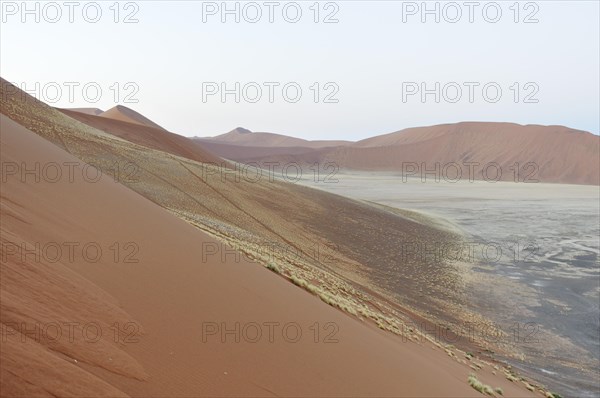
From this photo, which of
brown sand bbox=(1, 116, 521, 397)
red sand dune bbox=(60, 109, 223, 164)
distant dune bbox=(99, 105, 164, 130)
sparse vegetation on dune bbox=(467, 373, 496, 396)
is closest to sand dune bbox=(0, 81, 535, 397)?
brown sand bbox=(1, 116, 521, 397)

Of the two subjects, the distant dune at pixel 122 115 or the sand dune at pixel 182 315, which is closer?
the sand dune at pixel 182 315

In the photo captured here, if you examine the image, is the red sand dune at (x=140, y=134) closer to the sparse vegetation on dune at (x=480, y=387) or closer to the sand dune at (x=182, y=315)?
the sand dune at (x=182, y=315)

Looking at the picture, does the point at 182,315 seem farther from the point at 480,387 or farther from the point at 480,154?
the point at 480,154

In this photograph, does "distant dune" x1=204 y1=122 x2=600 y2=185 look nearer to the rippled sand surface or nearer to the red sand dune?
the rippled sand surface

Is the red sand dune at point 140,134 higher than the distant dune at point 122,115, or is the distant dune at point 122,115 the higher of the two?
the distant dune at point 122,115

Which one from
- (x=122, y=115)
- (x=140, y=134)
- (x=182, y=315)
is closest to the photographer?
(x=182, y=315)

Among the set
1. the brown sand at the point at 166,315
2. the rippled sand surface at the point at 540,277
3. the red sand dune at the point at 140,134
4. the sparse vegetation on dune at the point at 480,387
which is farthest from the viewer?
the red sand dune at the point at 140,134

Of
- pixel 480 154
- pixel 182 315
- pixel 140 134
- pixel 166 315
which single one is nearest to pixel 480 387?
pixel 182 315

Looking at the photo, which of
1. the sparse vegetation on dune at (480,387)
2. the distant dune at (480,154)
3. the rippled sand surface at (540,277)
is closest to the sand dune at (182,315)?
the sparse vegetation on dune at (480,387)

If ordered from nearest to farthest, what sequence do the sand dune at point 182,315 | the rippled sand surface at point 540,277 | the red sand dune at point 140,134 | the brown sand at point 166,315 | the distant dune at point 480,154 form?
the brown sand at point 166,315, the sand dune at point 182,315, the rippled sand surface at point 540,277, the red sand dune at point 140,134, the distant dune at point 480,154

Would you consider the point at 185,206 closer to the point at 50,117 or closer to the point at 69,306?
the point at 50,117
